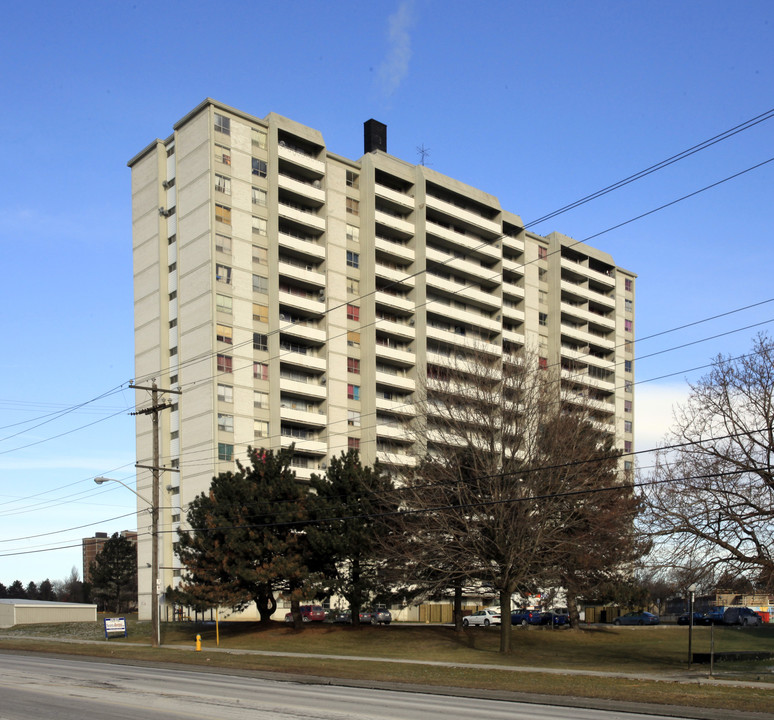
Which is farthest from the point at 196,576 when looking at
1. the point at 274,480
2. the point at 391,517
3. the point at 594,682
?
the point at 594,682

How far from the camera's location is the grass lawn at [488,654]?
2398 centimetres

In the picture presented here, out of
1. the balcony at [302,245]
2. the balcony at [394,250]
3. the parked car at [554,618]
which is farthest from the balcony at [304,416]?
the parked car at [554,618]

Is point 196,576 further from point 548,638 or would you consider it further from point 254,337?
point 254,337

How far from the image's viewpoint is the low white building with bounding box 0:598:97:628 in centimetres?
7950

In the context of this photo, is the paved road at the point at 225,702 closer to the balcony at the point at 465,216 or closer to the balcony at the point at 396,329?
the balcony at the point at 396,329

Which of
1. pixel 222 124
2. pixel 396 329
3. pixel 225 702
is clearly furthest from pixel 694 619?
pixel 225 702

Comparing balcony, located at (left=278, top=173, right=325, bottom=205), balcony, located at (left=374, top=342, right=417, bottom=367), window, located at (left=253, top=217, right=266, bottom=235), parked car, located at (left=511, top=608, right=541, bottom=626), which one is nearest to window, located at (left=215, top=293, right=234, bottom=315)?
window, located at (left=253, top=217, right=266, bottom=235)

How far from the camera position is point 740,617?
67.2 m

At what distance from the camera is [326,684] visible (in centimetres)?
2600

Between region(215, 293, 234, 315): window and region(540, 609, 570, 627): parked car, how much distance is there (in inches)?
1436

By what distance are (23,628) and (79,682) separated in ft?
187

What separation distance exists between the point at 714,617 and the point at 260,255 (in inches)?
1932

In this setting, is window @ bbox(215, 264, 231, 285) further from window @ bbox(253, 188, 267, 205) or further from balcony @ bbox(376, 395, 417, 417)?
balcony @ bbox(376, 395, 417, 417)

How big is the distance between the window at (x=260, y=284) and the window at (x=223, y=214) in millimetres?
5511
